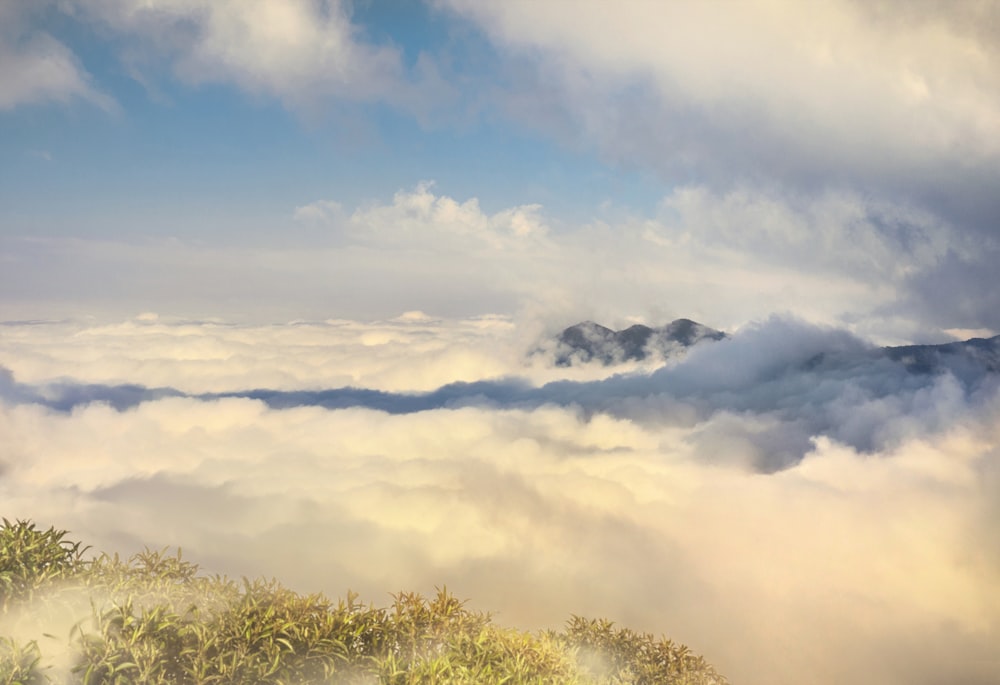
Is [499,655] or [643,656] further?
[643,656]

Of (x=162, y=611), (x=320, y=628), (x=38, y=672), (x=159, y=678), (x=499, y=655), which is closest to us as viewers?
(x=38, y=672)

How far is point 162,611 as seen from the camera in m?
12.3

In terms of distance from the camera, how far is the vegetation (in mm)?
11039

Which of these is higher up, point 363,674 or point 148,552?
point 148,552

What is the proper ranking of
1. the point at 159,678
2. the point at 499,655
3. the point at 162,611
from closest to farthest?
the point at 159,678 → the point at 162,611 → the point at 499,655

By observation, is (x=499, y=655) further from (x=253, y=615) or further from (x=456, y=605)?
(x=253, y=615)

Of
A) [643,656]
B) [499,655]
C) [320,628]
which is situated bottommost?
[643,656]

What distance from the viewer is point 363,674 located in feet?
45.3

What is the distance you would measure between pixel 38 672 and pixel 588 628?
1492cm

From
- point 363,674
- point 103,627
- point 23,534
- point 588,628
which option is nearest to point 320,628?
point 363,674

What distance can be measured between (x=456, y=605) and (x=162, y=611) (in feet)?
22.1

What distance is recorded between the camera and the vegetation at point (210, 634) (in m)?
11.0

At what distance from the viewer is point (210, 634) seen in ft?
40.0

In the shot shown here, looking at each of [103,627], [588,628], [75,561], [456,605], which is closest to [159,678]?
[103,627]
